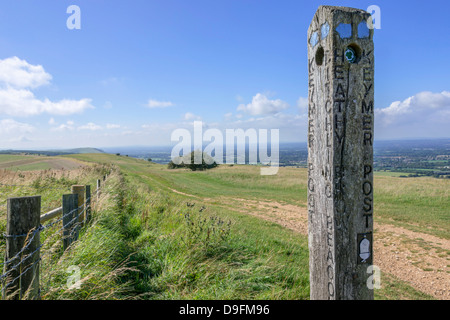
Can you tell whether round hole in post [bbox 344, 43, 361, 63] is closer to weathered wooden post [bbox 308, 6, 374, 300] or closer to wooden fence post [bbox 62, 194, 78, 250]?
weathered wooden post [bbox 308, 6, 374, 300]

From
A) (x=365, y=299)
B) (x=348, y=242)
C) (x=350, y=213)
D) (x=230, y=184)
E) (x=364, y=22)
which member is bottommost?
(x=230, y=184)

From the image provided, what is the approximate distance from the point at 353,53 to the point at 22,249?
3.40 m

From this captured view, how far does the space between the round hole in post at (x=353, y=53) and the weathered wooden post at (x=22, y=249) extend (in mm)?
3084

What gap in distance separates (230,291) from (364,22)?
3.38m

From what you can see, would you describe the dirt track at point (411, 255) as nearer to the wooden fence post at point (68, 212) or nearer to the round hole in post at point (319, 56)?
the round hole in post at point (319, 56)

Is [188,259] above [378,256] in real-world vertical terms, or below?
above

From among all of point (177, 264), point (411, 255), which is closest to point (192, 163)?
point (411, 255)

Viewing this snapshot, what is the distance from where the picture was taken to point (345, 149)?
210 cm

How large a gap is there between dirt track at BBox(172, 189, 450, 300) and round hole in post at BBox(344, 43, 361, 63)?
17.7ft

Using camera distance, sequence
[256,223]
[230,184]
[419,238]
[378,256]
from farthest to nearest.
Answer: [230,184], [256,223], [419,238], [378,256]

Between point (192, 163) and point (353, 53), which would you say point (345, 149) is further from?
point (192, 163)

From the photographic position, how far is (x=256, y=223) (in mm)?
10172

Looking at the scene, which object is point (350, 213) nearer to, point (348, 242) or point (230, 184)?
point (348, 242)
